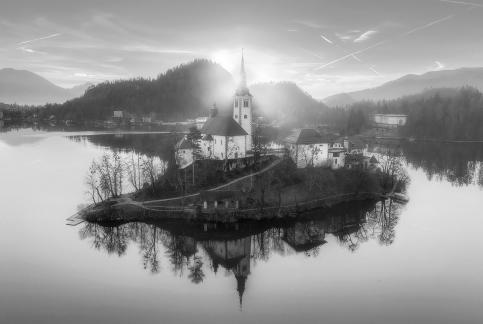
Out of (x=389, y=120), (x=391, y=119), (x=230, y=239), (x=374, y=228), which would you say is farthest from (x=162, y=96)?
(x=374, y=228)

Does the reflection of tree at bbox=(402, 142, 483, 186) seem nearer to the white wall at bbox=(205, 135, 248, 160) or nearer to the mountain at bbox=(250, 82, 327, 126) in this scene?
the white wall at bbox=(205, 135, 248, 160)

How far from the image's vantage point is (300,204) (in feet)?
108

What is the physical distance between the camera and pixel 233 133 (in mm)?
38250

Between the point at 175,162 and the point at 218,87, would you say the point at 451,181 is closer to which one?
the point at 175,162

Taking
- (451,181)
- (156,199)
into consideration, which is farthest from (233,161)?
(451,181)

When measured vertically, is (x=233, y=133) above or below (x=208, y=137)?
above

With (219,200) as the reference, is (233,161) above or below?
above

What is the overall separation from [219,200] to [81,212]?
11321mm

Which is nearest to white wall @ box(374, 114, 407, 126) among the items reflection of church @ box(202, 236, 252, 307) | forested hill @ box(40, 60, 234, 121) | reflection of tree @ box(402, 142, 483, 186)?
reflection of tree @ box(402, 142, 483, 186)

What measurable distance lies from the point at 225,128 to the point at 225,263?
17169 millimetres

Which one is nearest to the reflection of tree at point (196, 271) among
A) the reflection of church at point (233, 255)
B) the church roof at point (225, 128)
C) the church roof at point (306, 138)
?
the reflection of church at point (233, 255)

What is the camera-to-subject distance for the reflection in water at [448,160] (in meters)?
47.3

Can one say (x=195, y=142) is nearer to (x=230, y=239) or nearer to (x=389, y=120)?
(x=230, y=239)

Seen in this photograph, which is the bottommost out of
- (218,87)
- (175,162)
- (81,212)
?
(81,212)
